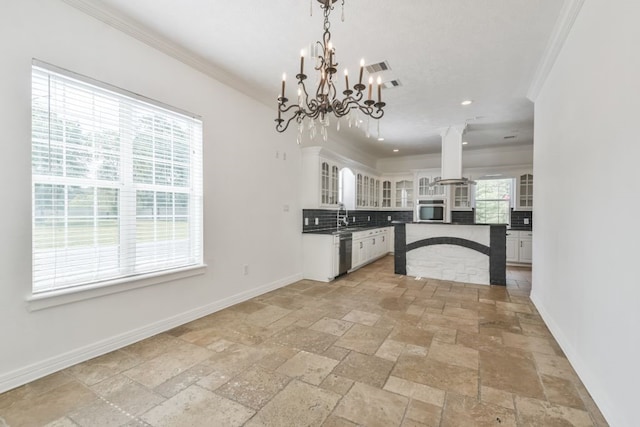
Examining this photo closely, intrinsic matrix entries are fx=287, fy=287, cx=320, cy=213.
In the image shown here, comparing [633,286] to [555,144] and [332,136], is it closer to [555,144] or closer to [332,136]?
[555,144]

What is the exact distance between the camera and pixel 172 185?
3102 millimetres

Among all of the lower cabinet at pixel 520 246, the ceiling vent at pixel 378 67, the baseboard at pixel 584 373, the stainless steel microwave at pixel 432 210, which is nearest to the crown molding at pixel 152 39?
the ceiling vent at pixel 378 67

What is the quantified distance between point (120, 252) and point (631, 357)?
3689 millimetres

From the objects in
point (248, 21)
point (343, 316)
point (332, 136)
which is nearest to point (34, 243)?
point (248, 21)

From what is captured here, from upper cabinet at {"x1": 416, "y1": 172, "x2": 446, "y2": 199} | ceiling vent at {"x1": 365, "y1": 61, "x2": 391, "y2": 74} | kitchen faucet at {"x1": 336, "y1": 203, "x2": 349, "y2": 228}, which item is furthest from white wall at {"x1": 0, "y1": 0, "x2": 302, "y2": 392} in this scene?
upper cabinet at {"x1": 416, "y1": 172, "x2": 446, "y2": 199}

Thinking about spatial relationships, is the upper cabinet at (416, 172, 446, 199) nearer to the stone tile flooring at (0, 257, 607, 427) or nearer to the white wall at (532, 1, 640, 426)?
the stone tile flooring at (0, 257, 607, 427)

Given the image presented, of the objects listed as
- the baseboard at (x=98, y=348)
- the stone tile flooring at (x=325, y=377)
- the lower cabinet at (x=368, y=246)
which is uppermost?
the lower cabinet at (x=368, y=246)

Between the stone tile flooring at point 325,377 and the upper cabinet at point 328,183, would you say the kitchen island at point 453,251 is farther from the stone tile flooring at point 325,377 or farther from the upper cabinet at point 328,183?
the stone tile flooring at point 325,377

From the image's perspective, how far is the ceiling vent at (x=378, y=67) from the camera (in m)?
3.28

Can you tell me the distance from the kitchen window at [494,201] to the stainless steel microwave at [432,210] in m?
0.86

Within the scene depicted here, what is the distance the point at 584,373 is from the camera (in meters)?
2.10

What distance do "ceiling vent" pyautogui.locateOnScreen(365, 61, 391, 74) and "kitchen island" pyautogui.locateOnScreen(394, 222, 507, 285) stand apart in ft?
10.2

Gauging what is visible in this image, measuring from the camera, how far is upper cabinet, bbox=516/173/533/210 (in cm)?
694

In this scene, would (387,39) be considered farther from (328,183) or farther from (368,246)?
(368,246)
